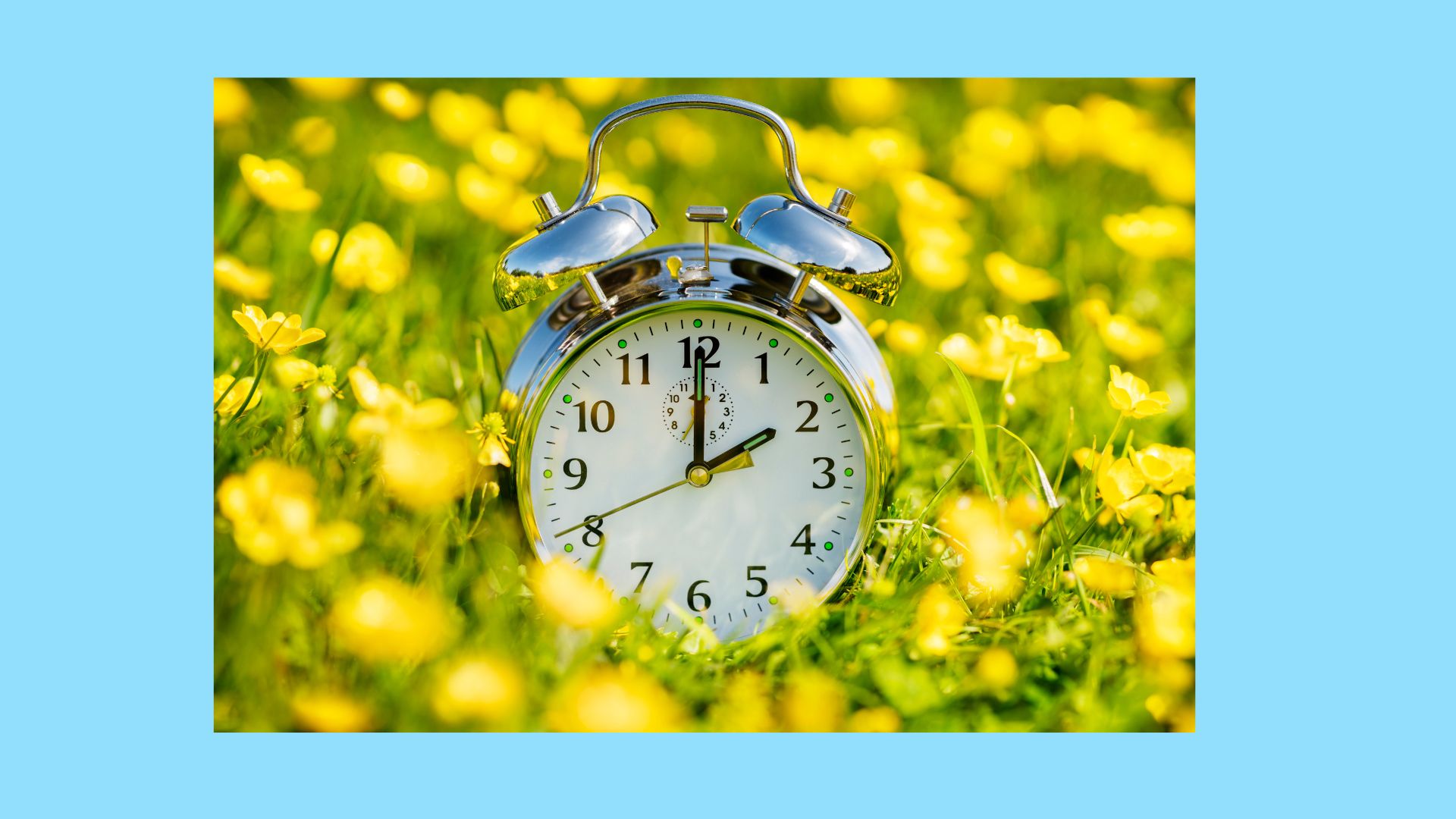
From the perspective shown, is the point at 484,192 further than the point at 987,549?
Yes

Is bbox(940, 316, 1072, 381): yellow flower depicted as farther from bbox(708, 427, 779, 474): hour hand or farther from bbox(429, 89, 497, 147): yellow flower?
bbox(429, 89, 497, 147): yellow flower

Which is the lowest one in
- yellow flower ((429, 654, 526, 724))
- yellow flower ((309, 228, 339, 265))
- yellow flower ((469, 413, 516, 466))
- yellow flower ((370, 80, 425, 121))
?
yellow flower ((429, 654, 526, 724))

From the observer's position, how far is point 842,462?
1.48m

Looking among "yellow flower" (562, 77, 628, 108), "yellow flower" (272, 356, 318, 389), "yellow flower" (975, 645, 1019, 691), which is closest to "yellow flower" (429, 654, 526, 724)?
"yellow flower" (272, 356, 318, 389)

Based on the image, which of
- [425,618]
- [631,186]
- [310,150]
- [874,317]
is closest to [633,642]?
[425,618]

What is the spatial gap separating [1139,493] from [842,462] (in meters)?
0.41

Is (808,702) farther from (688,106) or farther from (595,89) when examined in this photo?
(595,89)

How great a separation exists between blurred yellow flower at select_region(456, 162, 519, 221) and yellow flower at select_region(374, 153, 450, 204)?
0.14ft

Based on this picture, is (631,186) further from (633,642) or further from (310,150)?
(633,642)

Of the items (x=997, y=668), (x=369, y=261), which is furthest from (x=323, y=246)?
(x=997, y=668)

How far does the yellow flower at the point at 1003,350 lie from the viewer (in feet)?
5.52

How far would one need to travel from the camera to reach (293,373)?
5.35ft

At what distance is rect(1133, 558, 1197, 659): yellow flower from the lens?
1.55 metres

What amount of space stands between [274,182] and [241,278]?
0.47ft
